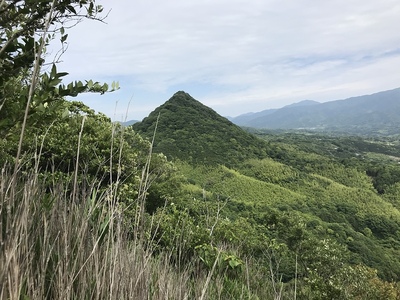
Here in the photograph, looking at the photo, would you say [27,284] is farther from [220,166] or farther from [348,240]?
[220,166]

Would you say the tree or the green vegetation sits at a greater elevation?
the tree

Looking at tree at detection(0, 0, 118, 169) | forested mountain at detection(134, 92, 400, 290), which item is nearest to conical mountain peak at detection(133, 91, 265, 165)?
forested mountain at detection(134, 92, 400, 290)

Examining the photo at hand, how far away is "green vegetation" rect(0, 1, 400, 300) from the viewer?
165cm

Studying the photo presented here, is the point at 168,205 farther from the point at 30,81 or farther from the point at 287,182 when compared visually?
the point at 287,182

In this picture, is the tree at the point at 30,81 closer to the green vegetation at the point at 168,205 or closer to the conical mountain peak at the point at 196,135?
the green vegetation at the point at 168,205

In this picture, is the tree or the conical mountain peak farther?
the conical mountain peak

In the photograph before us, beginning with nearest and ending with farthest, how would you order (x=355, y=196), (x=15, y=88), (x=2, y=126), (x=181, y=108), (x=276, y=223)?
1. (x=2, y=126)
2. (x=15, y=88)
3. (x=276, y=223)
4. (x=355, y=196)
5. (x=181, y=108)

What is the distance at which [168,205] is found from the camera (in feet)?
53.8

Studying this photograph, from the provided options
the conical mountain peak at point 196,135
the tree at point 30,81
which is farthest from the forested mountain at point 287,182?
the tree at point 30,81

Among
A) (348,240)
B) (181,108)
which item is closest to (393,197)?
(348,240)

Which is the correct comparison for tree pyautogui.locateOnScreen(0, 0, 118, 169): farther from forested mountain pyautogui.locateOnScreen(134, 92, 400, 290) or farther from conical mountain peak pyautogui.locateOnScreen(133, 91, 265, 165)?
conical mountain peak pyautogui.locateOnScreen(133, 91, 265, 165)

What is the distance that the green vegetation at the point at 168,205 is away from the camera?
5.40 ft

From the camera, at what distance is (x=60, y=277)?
151cm

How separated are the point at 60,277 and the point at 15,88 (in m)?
1.20
